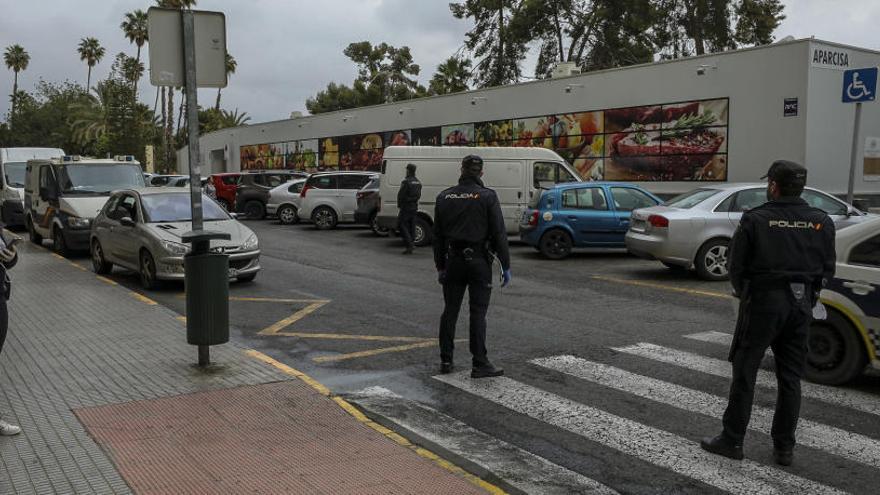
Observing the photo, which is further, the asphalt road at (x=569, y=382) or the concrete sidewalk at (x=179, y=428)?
the asphalt road at (x=569, y=382)

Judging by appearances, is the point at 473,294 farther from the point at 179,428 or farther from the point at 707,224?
the point at 707,224

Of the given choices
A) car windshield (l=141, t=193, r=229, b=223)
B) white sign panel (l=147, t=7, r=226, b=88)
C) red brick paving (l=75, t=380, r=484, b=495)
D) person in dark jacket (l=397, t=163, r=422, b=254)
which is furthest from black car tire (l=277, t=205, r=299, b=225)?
red brick paving (l=75, t=380, r=484, b=495)

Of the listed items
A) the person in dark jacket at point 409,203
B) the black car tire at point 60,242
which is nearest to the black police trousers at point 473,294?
the person in dark jacket at point 409,203

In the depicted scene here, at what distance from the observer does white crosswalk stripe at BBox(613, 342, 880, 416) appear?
605 cm

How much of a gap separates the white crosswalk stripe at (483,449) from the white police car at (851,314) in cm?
307

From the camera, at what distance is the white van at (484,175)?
17.6 meters

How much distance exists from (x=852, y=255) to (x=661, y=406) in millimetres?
2108

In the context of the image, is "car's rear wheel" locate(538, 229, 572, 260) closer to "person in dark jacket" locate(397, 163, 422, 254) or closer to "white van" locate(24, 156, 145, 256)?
"person in dark jacket" locate(397, 163, 422, 254)

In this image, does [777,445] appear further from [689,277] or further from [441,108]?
[441,108]

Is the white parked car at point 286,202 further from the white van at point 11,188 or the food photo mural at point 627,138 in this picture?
the food photo mural at point 627,138

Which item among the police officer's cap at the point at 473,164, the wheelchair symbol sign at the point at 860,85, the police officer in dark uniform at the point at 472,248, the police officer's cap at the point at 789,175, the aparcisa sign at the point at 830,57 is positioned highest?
the aparcisa sign at the point at 830,57

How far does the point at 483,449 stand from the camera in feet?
16.5

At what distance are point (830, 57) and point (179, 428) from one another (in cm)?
1879

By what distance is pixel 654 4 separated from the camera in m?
38.0
